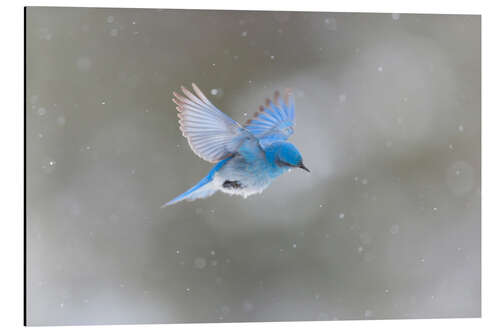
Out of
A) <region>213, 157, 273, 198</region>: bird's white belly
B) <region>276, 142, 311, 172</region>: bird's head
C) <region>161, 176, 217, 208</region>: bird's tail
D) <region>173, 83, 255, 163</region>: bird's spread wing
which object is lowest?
<region>161, 176, 217, 208</region>: bird's tail

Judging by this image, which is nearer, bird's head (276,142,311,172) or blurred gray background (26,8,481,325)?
bird's head (276,142,311,172)

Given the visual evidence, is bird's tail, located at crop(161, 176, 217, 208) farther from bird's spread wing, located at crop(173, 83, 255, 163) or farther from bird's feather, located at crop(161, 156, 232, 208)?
bird's spread wing, located at crop(173, 83, 255, 163)

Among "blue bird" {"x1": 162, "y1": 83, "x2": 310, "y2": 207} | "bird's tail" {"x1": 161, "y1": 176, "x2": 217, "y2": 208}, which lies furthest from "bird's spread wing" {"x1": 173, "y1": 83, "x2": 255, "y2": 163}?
"bird's tail" {"x1": 161, "y1": 176, "x2": 217, "y2": 208}

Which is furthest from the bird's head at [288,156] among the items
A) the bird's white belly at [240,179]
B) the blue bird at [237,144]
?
the bird's white belly at [240,179]

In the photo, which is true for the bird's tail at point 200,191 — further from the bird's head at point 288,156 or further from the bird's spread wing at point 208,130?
the bird's head at point 288,156

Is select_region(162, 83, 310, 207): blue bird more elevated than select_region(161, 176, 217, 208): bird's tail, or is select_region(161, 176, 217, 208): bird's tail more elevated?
select_region(162, 83, 310, 207): blue bird

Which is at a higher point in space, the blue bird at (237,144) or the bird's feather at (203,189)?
the blue bird at (237,144)

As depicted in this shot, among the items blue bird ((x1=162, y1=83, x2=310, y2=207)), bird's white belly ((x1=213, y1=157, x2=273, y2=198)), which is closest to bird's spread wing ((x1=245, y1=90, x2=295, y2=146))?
blue bird ((x1=162, y1=83, x2=310, y2=207))

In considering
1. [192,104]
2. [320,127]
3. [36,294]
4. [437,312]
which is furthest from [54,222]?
[437,312]
